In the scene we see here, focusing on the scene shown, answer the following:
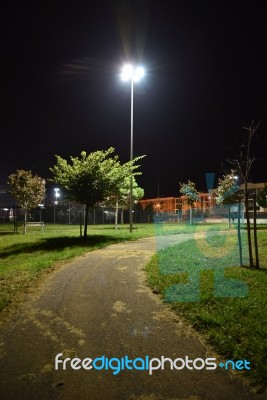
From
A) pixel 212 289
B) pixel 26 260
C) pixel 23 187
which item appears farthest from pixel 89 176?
pixel 212 289

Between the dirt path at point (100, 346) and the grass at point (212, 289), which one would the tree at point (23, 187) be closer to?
the grass at point (212, 289)

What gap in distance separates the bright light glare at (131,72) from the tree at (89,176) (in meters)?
6.92

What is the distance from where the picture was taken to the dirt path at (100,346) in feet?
10.7

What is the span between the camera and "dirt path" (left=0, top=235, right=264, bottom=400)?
10.7 feet

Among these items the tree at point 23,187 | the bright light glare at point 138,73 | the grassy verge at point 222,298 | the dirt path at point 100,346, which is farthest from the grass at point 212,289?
the bright light glare at point 138,73

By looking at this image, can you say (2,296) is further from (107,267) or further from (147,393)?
(147,393)

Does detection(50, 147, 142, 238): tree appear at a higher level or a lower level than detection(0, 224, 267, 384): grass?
higher

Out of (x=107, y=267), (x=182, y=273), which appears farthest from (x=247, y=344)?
(x=107, y=267)

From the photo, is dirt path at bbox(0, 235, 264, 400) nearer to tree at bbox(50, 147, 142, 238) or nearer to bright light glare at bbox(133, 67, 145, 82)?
tree at bbox(50, 147, 142, 238)

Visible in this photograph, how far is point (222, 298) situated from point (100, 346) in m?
2.73

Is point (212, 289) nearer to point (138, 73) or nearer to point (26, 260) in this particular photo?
point (26, 260)

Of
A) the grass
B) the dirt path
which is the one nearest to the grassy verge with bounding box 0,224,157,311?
the grass

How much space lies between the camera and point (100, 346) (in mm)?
4219

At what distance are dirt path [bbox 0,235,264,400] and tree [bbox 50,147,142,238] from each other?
9153 millimetres
